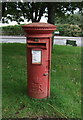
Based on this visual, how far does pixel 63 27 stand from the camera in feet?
114

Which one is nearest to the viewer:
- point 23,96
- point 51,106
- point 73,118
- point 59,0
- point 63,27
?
point 73,118

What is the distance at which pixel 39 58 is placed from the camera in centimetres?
396

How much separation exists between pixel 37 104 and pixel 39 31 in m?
1.42

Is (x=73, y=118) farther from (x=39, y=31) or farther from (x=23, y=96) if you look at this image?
(x=39, y=31)

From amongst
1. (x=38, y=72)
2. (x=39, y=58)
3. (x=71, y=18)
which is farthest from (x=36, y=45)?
(x=71, y=18)

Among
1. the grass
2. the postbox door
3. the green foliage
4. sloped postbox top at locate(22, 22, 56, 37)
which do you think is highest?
the green foliage

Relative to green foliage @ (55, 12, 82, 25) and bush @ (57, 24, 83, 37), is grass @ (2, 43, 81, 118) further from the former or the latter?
bush @ (57, 24, 83, 37)

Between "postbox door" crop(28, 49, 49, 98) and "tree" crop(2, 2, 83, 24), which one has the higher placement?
"tree" crop(2, 2, 83, 24)

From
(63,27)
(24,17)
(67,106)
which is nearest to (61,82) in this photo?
(67,106)

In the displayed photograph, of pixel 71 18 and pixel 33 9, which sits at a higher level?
pixel 33 9

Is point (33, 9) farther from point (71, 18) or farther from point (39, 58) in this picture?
point (71, 18)

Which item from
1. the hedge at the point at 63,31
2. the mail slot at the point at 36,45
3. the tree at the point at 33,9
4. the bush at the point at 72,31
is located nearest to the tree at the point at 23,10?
the tree at the point at 33,9

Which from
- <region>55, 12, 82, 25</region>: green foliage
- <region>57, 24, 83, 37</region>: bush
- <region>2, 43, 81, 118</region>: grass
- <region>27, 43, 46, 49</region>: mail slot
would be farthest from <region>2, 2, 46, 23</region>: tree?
<region>57, 24, 83, 37</region>: bush

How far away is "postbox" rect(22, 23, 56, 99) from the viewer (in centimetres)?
385
